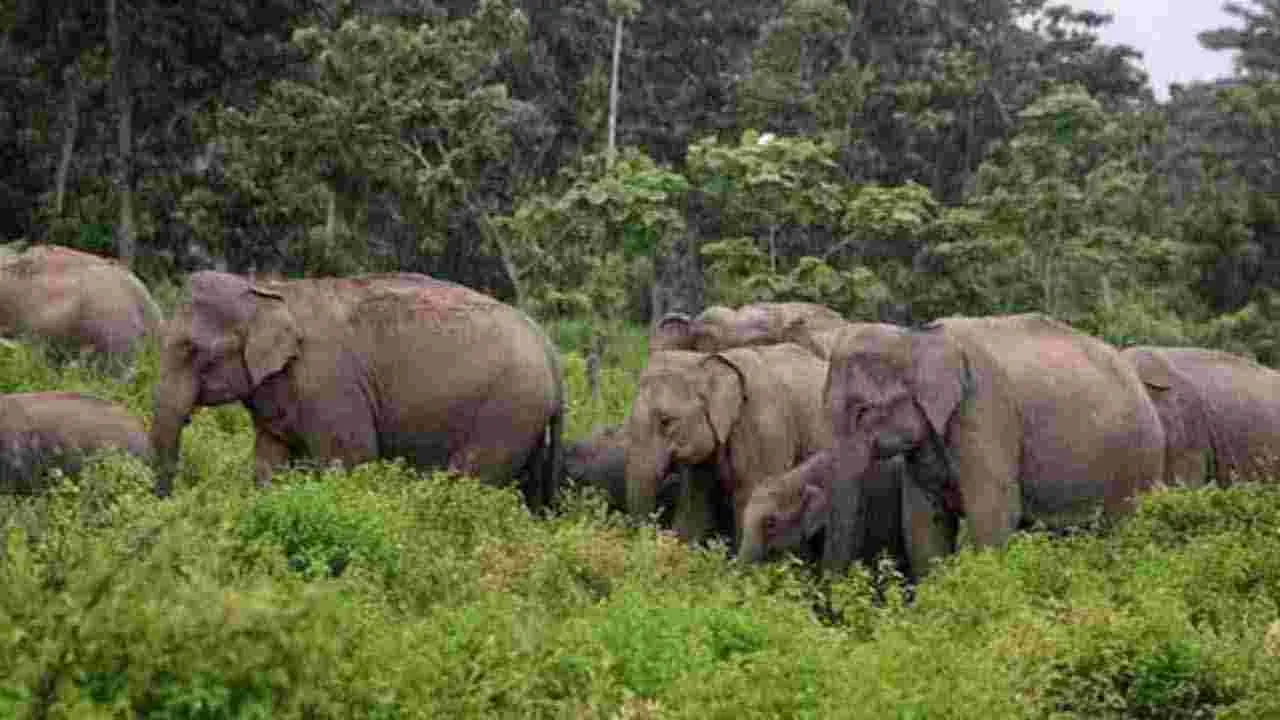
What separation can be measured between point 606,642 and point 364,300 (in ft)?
16.0

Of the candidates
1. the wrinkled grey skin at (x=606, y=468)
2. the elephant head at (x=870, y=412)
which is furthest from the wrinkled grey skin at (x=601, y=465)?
the elephant head at (x=870, y=412)

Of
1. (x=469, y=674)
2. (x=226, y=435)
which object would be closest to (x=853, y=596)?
(x=469, y=674)

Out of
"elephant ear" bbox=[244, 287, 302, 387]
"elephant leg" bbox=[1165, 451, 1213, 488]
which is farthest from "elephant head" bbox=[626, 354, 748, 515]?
"elephant leg" bbox=[1165, 451, 1213, 488]

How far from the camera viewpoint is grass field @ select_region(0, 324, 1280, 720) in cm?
571

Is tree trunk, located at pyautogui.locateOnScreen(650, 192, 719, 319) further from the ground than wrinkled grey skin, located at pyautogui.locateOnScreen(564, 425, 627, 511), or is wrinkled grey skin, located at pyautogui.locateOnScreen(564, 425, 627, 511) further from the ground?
wrinkled grey skin, located at pyautogui.locateOnScreen(564, 425, 627, 511)

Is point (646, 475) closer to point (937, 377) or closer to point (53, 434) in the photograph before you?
point (937, 377)

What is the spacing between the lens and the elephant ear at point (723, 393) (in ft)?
40.2

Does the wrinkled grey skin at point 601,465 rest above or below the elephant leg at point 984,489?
below

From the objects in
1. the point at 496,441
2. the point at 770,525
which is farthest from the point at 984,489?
the point at 496,441

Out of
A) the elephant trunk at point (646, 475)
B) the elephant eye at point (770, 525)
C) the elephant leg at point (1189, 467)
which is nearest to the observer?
the elephant eye at point (770, 525)

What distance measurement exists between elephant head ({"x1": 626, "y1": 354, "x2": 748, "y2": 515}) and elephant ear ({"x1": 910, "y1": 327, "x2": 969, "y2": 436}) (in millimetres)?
1500

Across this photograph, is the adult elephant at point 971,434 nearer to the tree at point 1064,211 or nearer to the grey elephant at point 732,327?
the grey elephant at point 732,327

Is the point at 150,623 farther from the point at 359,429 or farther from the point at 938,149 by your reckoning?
the point at 938,149

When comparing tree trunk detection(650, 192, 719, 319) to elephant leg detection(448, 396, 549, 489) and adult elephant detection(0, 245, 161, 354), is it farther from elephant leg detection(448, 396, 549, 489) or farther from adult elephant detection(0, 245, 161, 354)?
elephant leg detection(448, 396, 549, 489)
